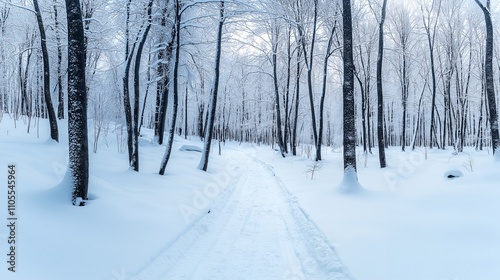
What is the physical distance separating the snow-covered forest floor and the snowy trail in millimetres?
21

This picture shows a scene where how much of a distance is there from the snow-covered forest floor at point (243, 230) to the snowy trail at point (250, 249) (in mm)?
21

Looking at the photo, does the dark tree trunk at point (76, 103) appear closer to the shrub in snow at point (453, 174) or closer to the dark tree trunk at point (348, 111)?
the dark tree trunk at point (348, 111)

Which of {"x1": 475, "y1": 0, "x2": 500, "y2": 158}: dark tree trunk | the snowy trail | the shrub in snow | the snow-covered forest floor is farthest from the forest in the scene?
the snowy trail

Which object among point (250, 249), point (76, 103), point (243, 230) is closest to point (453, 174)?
point (243, 230)

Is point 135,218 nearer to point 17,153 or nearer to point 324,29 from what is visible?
point 17,153

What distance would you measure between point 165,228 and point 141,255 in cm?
120

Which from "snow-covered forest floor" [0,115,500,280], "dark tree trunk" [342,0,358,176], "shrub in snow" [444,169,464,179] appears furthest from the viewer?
"dark tree trunk" [342,0,358,176]

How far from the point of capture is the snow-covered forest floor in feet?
11.8

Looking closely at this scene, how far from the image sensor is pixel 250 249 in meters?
4.75

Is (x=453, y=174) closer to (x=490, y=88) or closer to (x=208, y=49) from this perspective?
(x=490, y=88)

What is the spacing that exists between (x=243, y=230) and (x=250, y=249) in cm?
101

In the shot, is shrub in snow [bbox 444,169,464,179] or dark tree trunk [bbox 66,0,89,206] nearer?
dark tree trunk [bbox 66,0,89,206]

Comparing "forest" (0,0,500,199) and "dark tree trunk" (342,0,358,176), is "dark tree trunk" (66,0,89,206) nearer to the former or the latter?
"forest" (0,0,500,199)

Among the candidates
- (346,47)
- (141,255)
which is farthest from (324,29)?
(141,255)
